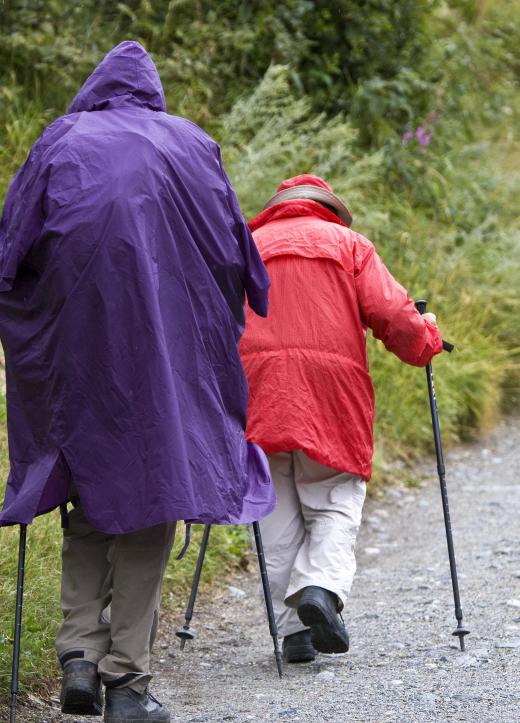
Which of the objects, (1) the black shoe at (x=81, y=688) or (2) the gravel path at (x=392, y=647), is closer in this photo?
(1) the black shoe at (x=81, y=688)

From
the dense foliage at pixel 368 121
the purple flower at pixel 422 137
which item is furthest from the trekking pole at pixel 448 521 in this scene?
the purple flower at pixel 422 137

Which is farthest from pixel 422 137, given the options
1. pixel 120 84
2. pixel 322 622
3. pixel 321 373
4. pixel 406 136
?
pixel 120 84

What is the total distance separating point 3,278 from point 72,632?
1.05 m

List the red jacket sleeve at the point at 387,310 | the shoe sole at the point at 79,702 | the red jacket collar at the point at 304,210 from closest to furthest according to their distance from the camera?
the shoe sole at the point at 79,702 < the red jacket sleeve at the point at 387,310 < the red jacket collar at the point at 304,210

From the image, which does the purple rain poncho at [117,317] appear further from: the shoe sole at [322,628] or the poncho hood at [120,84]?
the shoe sole at [322,628]

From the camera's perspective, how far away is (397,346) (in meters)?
4.42

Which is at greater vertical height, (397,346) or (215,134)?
Result: (397,346)

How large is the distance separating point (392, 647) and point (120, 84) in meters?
2.42

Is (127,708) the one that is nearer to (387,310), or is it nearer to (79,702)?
(79,702)

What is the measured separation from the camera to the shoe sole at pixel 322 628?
414 cm

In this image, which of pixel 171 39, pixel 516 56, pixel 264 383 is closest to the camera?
pixel 264 383

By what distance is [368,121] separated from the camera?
9945 mm

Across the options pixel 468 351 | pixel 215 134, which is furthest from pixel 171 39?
pixel 468 351

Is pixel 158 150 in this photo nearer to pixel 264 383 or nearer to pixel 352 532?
pixel 264 383
